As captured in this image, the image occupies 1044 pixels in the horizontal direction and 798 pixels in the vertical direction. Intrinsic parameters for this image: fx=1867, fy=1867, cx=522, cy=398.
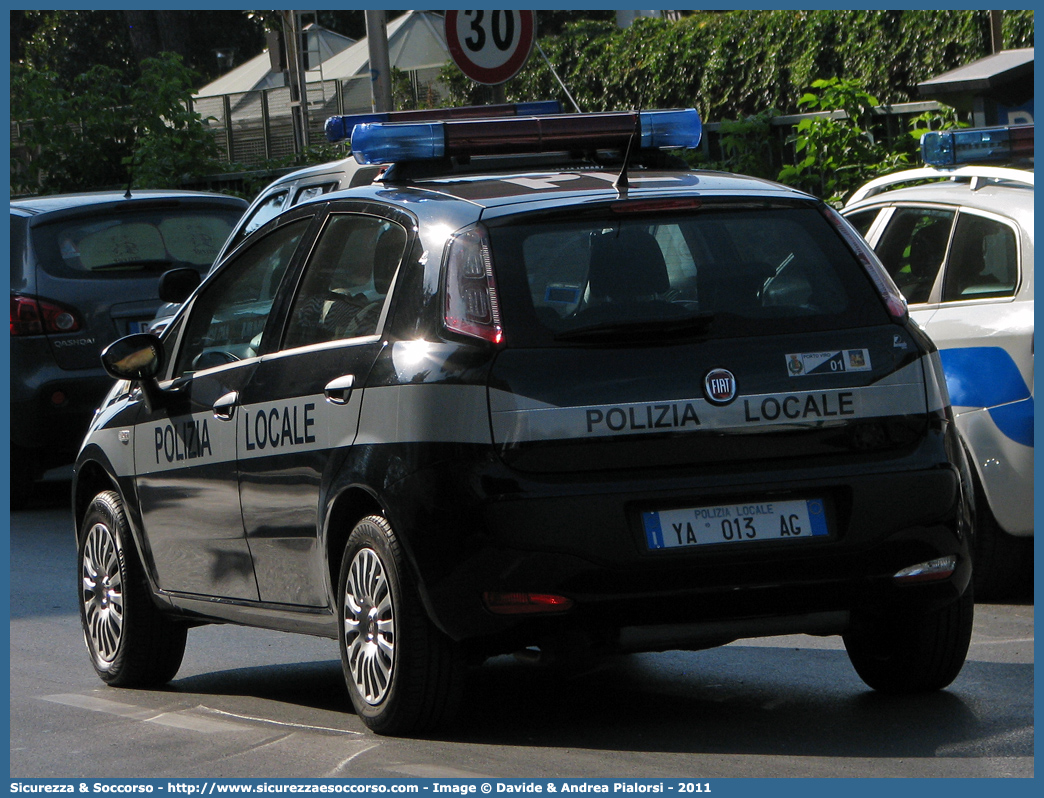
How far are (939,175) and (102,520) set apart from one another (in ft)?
12.4

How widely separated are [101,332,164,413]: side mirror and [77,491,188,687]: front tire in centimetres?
50

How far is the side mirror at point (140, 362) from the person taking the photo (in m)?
6.41

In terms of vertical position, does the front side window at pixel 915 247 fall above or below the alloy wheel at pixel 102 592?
above

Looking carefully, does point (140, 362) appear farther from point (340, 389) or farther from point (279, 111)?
point (279, 111)

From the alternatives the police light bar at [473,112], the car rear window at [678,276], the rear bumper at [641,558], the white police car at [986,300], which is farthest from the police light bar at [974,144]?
the rear bumper at [641,558]

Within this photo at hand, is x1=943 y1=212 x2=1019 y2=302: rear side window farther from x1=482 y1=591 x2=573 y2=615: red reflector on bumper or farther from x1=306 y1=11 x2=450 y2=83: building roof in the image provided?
x1=306 y1=11 x2=450 y2=83: building roof

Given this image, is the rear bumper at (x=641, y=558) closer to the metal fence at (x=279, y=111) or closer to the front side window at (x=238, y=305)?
the front side window at (x=238, y=305)

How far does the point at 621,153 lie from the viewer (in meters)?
6.43

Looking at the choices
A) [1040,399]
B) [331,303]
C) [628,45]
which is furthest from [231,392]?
[628,45]

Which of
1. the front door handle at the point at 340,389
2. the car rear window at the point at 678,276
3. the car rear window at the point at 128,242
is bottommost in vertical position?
the car rear window at the point at 128,242

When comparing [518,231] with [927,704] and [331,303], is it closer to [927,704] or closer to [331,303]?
[331,303]

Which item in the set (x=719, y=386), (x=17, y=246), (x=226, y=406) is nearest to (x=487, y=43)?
(x=17, y=246)

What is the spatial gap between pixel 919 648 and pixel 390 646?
5.24ft

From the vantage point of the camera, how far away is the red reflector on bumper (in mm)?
4895
